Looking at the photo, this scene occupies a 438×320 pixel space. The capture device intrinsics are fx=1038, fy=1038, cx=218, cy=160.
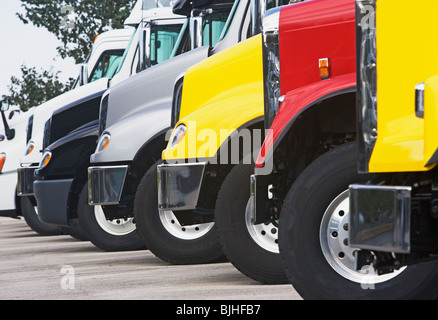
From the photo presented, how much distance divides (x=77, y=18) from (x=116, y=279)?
23.6 meters

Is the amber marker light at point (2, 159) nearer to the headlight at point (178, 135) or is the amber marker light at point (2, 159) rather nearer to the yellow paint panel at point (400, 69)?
the headlight at point (178, 135)

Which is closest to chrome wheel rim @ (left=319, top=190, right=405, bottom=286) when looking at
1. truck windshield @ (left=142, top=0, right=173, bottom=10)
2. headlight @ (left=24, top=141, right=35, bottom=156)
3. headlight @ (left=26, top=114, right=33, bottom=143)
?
truck windshield @ (left=142, top=0, right=173, bottom=10)

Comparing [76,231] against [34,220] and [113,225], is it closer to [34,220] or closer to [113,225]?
[34,220]

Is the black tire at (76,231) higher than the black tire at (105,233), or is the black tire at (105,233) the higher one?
the black tire at (105,233)

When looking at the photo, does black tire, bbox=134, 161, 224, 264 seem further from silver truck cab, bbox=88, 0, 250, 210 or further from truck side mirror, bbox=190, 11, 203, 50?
truck side mirror, bbox=190, 11, 203, 50

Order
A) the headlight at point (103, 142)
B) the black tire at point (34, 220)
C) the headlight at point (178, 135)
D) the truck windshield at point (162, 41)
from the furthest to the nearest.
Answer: the black tire at point (34, 220)
the truck windshield at point (162, 41)
the headlight at point (103, 142)
the headlight at point (178, 135)

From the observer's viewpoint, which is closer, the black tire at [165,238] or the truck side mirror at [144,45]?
the black tire at [165,238]

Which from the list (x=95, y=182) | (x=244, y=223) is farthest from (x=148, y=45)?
(x=244, y=223)

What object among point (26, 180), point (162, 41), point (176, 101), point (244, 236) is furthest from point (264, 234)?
point (26, 180)

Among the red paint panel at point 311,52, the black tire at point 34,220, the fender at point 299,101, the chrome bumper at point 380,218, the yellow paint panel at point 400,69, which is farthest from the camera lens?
the black tire at point 34,220

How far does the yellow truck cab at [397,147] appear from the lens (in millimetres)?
4164

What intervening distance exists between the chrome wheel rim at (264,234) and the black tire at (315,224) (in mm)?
1517

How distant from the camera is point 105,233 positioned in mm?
10336

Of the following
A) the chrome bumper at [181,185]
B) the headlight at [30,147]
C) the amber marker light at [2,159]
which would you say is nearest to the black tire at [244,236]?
the chrome bumper at [181,185]
